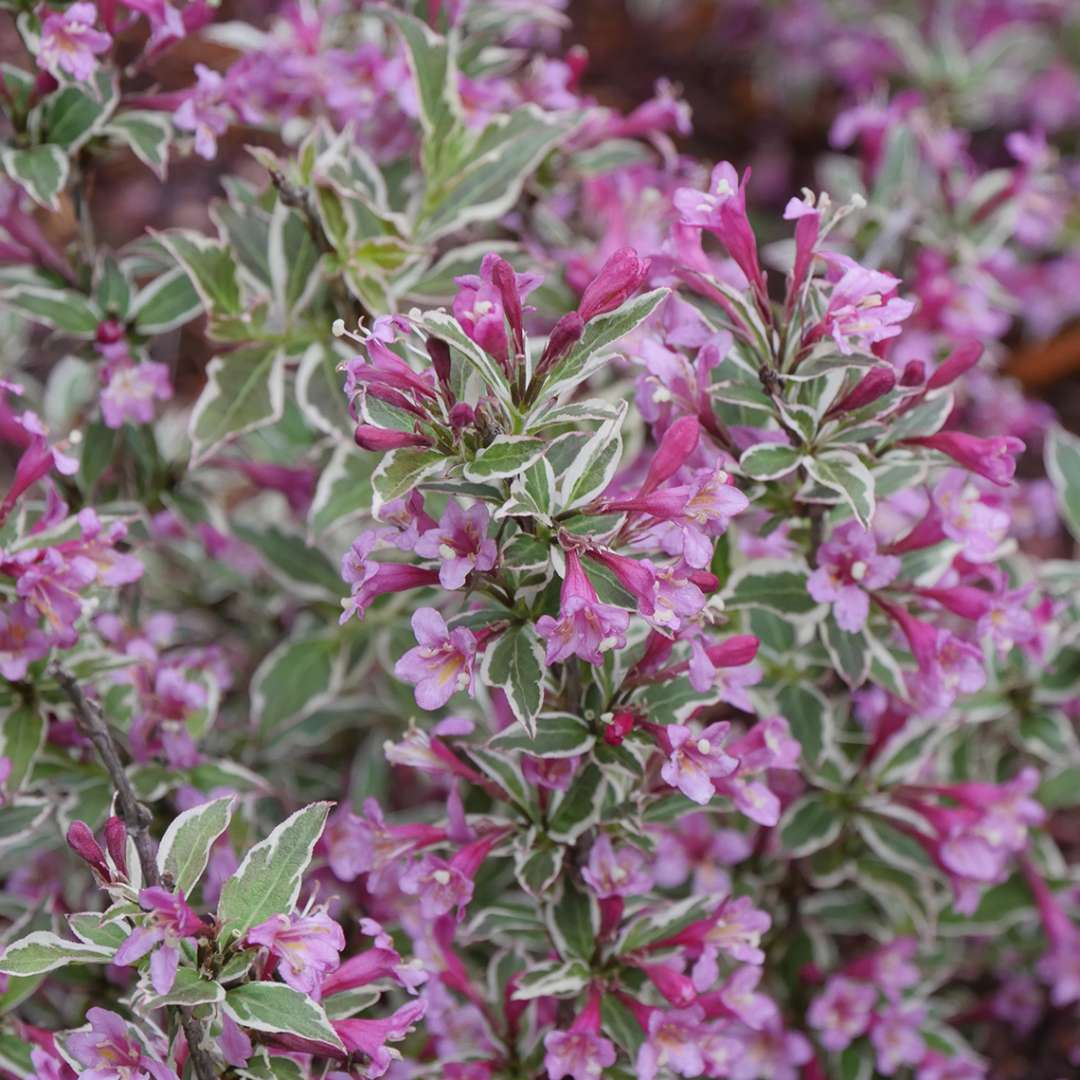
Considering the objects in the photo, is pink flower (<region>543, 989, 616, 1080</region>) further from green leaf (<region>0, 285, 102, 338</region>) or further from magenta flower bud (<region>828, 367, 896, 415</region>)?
green leaf (<region>0, 285, 102, 338</region>)

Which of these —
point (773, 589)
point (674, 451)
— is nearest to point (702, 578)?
point (674, 451)

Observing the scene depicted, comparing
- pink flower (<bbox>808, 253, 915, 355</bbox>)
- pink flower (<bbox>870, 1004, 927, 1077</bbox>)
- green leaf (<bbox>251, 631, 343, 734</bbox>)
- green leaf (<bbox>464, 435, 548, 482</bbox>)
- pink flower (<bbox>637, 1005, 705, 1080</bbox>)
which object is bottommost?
pink flower (<bbox>870, 1004, 927, 1077</bbox>)

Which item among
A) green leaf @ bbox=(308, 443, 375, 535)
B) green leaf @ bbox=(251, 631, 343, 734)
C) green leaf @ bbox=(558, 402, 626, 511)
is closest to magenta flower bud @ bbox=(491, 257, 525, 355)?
green leaf @ bbox=(558, 402, 626, 511)

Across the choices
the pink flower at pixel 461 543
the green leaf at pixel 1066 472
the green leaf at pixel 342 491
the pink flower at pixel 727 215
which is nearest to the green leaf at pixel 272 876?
the pink flower at pixel 461 543

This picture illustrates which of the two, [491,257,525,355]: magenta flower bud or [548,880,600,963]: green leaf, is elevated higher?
[491,257,525,355]: magenta flower bud

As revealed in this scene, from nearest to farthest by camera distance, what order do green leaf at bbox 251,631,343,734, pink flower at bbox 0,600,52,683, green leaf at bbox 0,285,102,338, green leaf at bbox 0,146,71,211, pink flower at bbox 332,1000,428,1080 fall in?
pink flower at bbox 332,1000,428,1080 → pink flower at bbox 0,600,52,683 → green leaf at bbox 0,146,71,211 → green leaf at bbox 0,285,102,338 → green leaf at bbox 251,631,343,734

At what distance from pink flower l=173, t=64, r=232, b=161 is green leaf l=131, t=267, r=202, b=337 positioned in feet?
0.60

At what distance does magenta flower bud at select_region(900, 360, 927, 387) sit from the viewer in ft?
4.47

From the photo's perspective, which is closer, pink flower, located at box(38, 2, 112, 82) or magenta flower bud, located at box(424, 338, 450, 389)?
magenta flower bud, located at box(424, 338, 450, 389)

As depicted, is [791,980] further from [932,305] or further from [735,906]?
[932,305]

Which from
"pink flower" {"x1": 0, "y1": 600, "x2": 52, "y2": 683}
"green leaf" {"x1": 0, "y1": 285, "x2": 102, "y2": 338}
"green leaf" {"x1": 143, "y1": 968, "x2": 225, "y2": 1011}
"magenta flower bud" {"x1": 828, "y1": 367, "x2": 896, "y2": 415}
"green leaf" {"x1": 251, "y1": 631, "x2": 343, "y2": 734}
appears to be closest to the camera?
"green leaf" {"x1": 143, "y1": 968, "x2": 225, "y2": 1011}

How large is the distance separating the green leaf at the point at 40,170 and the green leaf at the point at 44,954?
0.83 metres

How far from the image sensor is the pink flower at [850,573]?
1.38 m

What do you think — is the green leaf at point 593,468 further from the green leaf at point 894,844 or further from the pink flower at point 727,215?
the green leaf at point 894,844
